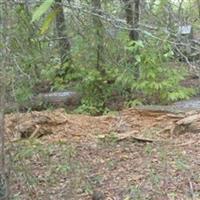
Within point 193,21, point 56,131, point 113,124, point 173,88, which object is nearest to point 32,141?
point 56,131

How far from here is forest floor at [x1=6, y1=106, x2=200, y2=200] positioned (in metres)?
3.64

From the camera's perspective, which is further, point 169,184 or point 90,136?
point 90,136

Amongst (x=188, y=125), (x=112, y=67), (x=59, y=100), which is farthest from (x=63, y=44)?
(x=188, y=125)

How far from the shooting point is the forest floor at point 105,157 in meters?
3.64

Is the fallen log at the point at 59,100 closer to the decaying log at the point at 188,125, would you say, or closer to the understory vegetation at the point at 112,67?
the understory vegetation at the point at 112,67

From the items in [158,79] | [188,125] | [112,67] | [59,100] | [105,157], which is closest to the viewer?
[105,157]

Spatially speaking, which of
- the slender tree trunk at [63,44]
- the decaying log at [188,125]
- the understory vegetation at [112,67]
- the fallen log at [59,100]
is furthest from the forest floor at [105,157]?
the fallen log at [59,100]

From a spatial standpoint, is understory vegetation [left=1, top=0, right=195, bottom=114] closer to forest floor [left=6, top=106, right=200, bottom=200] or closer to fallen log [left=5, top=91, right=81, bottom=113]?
fallen log [left=5, top=91, right=81, bottom=113]

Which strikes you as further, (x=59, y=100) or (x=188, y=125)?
(x=59, y=100)

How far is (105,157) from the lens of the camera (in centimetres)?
432

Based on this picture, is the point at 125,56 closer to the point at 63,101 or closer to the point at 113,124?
the point at 113,124

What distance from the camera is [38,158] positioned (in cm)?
443

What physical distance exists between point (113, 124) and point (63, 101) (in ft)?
11.7

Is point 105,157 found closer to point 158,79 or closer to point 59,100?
point 158,79
